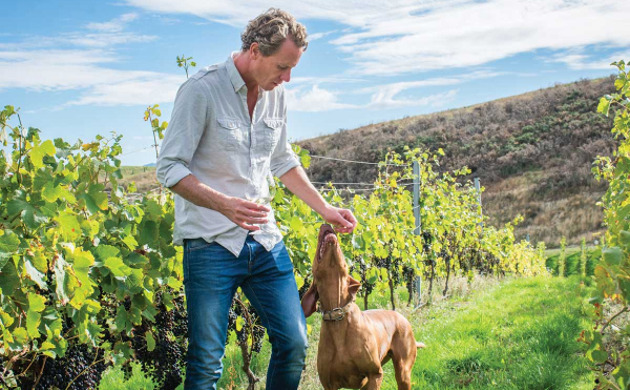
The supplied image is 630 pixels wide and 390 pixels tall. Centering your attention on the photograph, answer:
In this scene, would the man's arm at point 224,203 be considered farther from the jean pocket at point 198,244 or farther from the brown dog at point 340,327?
the brown dog at point 340,327

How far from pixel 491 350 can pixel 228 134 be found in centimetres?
333

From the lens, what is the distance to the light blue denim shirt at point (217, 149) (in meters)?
2.60

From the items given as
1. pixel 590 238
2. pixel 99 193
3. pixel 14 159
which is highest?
pixel 14 159

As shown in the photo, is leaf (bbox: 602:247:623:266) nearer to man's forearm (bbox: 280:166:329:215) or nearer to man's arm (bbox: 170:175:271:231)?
man's arm (bbox: 170:175:271:231)

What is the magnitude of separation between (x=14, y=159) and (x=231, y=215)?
0.96 metres

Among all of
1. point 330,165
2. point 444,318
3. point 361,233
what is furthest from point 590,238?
point 361,233

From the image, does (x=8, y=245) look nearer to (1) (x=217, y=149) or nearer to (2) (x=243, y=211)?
(2) (x=243, y=211)

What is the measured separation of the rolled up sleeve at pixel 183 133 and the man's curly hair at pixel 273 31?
0.32 metres

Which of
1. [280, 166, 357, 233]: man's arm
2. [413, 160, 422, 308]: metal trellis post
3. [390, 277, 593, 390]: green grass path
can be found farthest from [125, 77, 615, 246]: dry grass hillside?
[280, 166, 357, 233]: man's arm

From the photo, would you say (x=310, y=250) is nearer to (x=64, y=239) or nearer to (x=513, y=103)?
(x=64, y=239)

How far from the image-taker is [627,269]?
204 centimetres

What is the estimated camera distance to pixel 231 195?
2729 mm

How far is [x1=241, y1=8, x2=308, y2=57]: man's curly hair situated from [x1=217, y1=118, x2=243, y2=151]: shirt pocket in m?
0.33

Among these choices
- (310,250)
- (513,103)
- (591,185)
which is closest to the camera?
(310,250)
